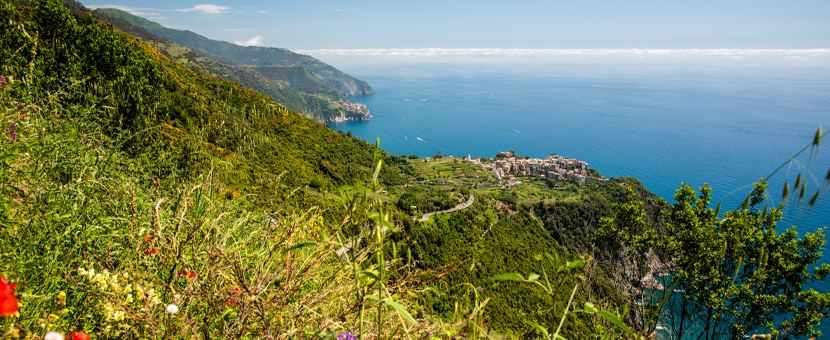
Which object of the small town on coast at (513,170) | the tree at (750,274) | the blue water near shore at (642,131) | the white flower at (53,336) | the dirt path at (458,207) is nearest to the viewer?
the white flower at (53,336)

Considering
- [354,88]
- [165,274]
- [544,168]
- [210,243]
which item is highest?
[354,88]

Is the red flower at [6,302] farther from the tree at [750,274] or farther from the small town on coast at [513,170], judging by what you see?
the small town on coast at [513,170]

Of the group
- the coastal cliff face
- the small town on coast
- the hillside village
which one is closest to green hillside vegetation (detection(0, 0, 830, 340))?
the small town on coast

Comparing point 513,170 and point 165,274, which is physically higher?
point 165,274

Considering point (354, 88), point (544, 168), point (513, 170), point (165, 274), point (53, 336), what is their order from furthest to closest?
point (354, 88), point (513, 170), point (544, 168), point (165, 274), point (53, 336)

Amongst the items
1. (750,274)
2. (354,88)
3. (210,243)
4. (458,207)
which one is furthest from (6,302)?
(354,88)

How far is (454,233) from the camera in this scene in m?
26.6

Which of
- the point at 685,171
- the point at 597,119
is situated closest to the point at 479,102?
the point at 597,119

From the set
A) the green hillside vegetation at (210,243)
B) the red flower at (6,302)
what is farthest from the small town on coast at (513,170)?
the red flower at (6,302)

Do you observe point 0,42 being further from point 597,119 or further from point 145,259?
point 597,119

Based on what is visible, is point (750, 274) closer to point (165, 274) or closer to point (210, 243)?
point (210, 243)

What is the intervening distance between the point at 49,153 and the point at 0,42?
6.89 meters

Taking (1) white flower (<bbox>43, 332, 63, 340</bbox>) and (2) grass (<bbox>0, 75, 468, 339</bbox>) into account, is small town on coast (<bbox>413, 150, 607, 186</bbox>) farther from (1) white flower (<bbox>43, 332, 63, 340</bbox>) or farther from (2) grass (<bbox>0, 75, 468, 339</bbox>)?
(1) white flower (<bbox>43, 332, 63, 340</bbox>)

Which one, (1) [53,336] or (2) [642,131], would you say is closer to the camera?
(1) [53,336]
